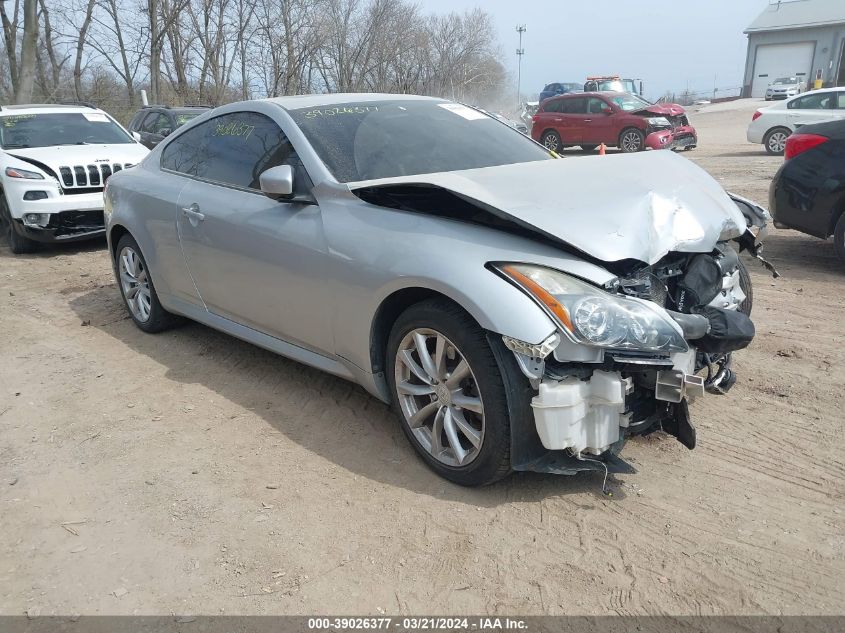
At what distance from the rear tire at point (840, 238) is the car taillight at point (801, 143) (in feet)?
2.42

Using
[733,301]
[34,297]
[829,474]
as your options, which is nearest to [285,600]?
[829,474]

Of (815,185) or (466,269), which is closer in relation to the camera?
(466,269)

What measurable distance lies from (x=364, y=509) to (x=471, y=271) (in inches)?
44.2

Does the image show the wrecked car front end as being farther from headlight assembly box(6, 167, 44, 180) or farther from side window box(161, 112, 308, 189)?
headlight assembly box(6, 167, 44, 180)

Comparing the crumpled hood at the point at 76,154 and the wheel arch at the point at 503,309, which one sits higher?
the crumpled hood at the point at 76,154

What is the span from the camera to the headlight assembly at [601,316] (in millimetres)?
2531

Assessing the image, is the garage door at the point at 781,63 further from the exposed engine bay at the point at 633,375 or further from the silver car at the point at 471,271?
the exposed engine bay at the point at 633,375

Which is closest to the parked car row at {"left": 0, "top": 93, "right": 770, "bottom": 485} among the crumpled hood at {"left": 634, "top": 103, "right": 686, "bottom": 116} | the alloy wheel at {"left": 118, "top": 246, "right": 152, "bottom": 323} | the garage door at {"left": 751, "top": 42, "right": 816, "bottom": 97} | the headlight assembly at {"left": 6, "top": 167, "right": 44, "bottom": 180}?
the alloy wheel at {"left": 118, "top": 246, "right": 152, "bottom": 323}

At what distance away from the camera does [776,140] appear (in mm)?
16406

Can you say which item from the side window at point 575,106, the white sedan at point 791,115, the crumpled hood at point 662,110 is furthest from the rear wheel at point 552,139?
the white sedan at point 791,115

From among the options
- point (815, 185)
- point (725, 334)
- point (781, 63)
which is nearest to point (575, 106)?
point (815, 185)

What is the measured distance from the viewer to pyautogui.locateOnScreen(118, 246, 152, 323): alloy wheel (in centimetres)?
511

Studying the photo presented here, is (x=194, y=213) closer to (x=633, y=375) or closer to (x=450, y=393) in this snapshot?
(x=450, y=393)

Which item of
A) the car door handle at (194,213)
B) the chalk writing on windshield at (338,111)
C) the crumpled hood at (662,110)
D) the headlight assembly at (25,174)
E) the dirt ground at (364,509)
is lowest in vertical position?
the dirt ground at (364,509)
